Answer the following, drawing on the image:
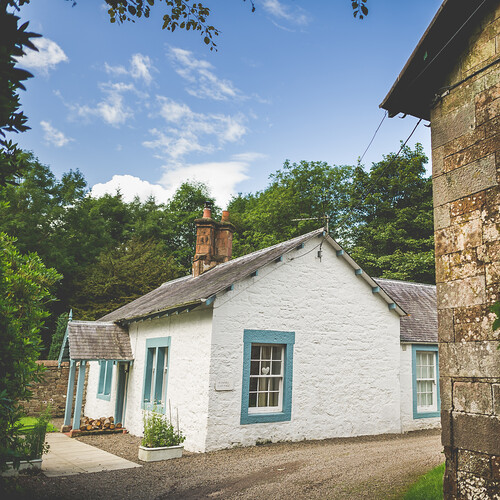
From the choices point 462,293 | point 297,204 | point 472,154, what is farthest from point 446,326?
point 297,204

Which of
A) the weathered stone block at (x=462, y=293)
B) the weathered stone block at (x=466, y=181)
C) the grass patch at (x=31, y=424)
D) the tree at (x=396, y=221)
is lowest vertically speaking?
the grass patch at (x=31, y=424)

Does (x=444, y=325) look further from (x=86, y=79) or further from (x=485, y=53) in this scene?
(x=86, y=79)

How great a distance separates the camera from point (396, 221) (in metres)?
30.2

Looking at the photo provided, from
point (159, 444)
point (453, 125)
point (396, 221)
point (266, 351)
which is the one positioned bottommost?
point (159, 444)

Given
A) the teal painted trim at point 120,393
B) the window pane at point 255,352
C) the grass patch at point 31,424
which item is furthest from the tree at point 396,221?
the grass patch at point 31,424

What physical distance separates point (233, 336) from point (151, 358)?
4.09m

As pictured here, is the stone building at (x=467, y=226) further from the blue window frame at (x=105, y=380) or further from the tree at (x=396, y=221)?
the tree at (x=396, y=221)

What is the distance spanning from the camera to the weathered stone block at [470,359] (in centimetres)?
435

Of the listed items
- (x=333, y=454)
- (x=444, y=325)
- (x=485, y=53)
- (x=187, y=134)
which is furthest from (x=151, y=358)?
(x=485, y=53)

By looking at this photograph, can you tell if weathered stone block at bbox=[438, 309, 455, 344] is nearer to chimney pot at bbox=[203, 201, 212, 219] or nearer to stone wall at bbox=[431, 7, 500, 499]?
stone wall at bbox=[431, 7, 500, 499]

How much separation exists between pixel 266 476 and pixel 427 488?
2.91 metres

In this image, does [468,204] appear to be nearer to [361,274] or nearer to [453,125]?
[453,125]

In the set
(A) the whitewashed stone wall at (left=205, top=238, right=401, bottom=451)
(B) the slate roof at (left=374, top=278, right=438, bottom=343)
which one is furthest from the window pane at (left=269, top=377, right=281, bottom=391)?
(B) the slate roof at (left=374, top=278, right=438, bottom=343)

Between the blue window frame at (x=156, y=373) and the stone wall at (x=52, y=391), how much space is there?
22.5 ft
